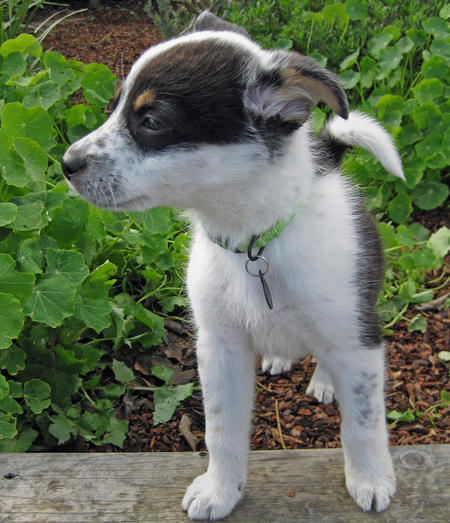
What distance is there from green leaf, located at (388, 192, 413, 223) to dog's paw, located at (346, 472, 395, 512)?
1.97 m

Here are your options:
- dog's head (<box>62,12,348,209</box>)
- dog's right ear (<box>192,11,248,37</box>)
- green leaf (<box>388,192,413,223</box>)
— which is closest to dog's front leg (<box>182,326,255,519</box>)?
dog's head (<box>62,12,348,209</box>)

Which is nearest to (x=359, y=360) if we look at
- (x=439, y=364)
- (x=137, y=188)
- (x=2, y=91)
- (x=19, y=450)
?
(x=137, y=188)

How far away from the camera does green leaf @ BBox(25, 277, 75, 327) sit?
7.99 ft

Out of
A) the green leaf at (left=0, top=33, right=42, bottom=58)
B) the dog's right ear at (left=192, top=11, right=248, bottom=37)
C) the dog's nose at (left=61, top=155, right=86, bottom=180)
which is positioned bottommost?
the green leaf at (left=0, top=33, right=42, bottom=58)

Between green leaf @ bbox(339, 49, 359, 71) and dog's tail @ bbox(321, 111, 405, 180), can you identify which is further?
green leaf @ bbox(339, 49, 359, 71)

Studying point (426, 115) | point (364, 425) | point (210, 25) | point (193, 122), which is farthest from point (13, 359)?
point (426, 115)

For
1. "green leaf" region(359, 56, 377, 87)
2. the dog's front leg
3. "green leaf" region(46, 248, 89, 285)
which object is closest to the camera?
the dog's front leg

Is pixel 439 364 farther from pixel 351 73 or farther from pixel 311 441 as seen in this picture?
pixel 351 73

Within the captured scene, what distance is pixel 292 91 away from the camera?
6.63ft

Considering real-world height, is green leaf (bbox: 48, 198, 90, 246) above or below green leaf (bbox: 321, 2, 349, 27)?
below

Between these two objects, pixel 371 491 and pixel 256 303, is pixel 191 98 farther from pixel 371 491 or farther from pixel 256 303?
pixel 371 491

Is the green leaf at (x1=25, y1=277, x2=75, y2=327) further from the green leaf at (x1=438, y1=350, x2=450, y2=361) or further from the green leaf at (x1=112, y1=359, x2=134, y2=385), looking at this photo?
the green leaf at (x1=438, y1=350, x2=450, y2=361)

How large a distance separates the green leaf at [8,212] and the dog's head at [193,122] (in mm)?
460

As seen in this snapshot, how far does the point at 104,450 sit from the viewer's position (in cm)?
280
